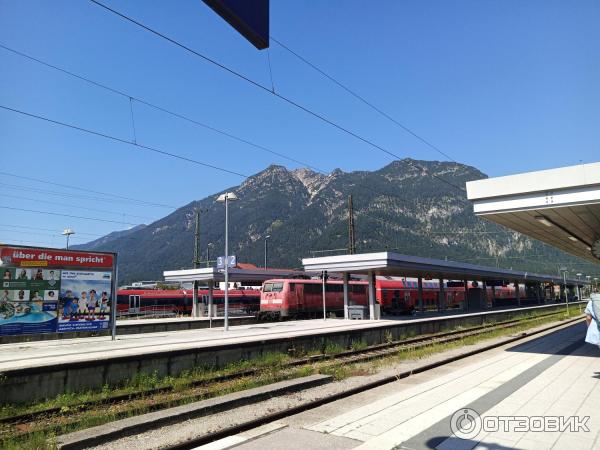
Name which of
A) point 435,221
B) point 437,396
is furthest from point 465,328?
point 435,221

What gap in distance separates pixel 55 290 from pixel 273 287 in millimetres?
17394

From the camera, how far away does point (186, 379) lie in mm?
10844

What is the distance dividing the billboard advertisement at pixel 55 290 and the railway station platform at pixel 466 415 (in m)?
12.0

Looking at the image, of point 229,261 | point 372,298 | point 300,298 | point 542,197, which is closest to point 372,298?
point 372,298

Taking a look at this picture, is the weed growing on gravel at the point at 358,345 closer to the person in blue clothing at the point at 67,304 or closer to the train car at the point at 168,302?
the person in blue clothing at the point at 67,304

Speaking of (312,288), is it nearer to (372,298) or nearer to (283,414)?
(372,298)

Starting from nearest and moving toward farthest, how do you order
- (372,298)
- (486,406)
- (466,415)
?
(466,415), (486,406), (372,298)

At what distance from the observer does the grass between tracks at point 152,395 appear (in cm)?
711

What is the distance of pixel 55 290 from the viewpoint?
635 inches

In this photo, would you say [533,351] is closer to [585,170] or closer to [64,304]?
[585,170]

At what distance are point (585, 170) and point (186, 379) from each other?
11160 mm

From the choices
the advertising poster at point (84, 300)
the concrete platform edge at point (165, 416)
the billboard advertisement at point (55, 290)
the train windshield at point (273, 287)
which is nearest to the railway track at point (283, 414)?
the concrete platform edge at point (165, 416)

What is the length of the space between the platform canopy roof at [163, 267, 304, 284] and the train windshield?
2566mm

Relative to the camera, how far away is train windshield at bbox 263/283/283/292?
104 ft
